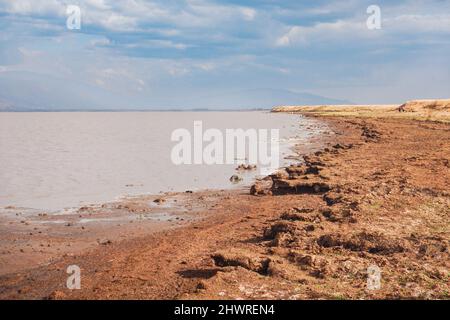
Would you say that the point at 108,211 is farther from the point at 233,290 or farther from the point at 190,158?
the point at 190,158

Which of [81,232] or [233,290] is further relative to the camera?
[81,232]

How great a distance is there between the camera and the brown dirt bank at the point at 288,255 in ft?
29.1

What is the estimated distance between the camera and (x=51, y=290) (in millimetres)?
9469

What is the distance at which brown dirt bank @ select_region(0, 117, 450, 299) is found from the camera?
8883 millimetres

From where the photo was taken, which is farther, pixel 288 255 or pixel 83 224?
pixel 83 224

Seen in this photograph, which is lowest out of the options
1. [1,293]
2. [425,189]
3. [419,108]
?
[1,293]

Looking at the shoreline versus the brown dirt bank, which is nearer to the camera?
the brown dirt bank

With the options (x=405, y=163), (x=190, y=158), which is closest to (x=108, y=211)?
(x=405, y=163)

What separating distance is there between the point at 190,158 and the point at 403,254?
27647mm

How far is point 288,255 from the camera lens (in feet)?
35.0

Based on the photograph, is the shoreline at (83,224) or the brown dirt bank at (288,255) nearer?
the brown dirt bank at (288,255)

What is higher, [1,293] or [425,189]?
[425,189]

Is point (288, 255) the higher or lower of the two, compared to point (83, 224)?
higher
